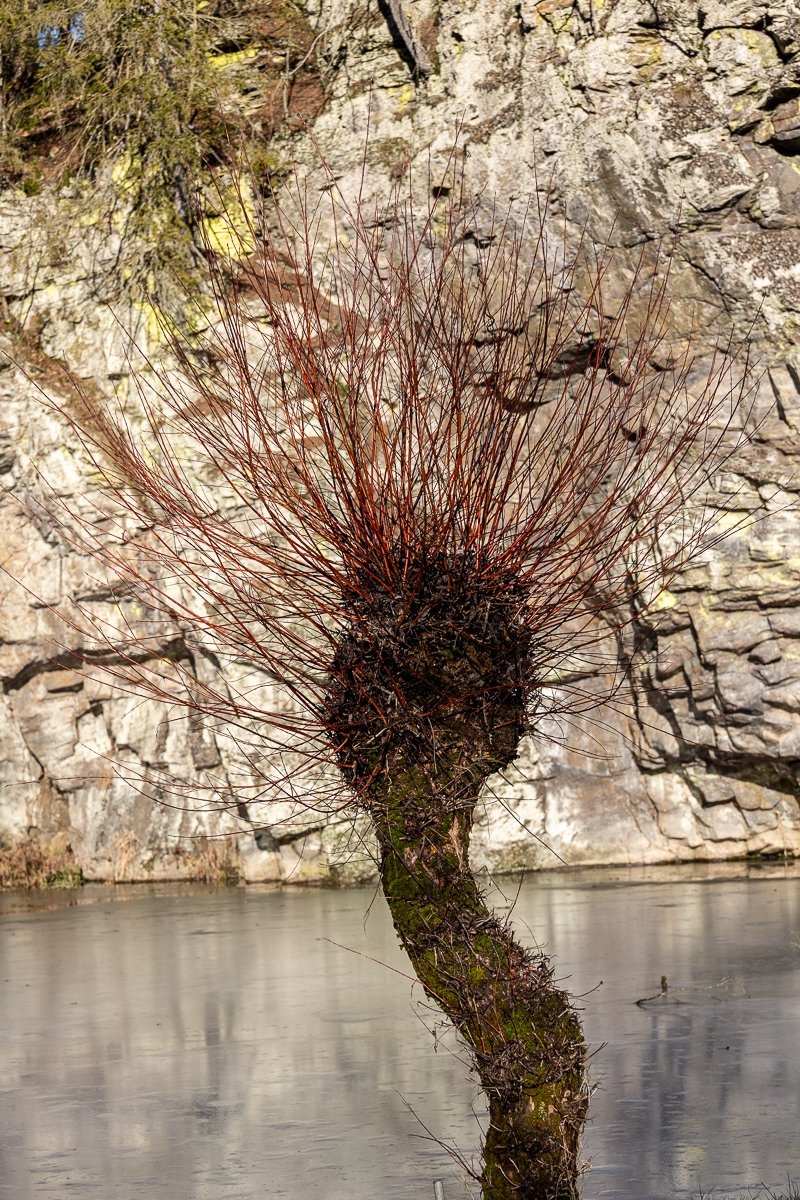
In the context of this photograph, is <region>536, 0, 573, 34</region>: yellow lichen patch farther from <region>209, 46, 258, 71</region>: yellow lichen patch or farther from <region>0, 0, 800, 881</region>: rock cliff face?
<region>209, 46, 258, 71</region>: yellow lichen patch

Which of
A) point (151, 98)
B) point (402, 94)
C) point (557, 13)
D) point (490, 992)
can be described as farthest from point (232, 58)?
point (490, 992)

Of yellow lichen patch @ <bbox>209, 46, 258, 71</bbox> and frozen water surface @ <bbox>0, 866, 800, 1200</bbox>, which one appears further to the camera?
yellow lichen patch @ <bbox>209, 46, 258, 71</bbox>

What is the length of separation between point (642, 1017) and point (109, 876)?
932 cm

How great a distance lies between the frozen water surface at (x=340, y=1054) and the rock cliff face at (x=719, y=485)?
1940mm

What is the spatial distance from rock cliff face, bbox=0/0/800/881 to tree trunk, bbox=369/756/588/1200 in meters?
9.32

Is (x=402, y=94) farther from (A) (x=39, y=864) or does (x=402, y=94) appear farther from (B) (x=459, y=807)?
(B) (x=459, y=807)

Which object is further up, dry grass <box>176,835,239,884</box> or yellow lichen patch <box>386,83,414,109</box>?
yellow lichen patch <box>386,83,414,109</box>

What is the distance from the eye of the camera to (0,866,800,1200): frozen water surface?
570cm

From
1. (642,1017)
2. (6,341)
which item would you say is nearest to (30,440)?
(6,341)

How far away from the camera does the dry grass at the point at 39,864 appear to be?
16125 millimetres

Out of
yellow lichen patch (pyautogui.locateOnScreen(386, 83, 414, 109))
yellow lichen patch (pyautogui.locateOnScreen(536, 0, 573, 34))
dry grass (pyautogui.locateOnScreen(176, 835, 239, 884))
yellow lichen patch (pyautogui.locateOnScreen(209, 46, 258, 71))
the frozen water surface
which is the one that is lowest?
the frozen water surface

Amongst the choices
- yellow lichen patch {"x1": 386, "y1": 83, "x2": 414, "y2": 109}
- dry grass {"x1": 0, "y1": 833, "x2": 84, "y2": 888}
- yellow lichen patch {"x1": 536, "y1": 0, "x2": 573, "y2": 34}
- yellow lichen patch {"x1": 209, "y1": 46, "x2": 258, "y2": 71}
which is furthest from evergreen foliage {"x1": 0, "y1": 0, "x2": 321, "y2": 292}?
dry grass {"x1": 0, "y1": 833, "x2": 84, "y2": 888}

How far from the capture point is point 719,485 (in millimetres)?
14602

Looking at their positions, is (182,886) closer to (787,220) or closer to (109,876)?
(109,876)
